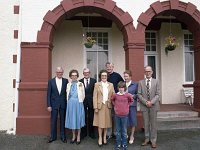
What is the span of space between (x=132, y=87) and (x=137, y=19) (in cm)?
245

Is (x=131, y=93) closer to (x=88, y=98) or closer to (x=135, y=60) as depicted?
(x=88, y=98)

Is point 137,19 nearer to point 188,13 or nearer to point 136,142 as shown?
point 188,13

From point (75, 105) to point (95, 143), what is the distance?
1.06 meters

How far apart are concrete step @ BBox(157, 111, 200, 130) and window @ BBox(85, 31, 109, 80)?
324cm

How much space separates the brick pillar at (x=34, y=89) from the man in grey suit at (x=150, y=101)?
8.71 ft

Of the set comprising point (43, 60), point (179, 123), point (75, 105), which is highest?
point (43, 60)

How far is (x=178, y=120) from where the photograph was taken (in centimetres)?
845

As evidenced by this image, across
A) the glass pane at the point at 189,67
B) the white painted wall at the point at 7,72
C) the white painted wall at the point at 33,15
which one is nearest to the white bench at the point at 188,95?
the glass pane at the point at 189,67

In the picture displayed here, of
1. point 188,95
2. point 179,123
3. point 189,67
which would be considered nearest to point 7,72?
point 179,123

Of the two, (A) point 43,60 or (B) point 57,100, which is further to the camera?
(A) point 43,60

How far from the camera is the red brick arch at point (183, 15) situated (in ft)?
26.5

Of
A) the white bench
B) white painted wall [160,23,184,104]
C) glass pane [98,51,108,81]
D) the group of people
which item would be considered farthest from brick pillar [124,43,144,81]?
the white bench

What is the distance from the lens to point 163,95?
11023 mm

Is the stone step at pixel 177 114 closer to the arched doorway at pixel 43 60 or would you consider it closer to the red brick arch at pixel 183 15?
the red brick arch at pixel 183 15
